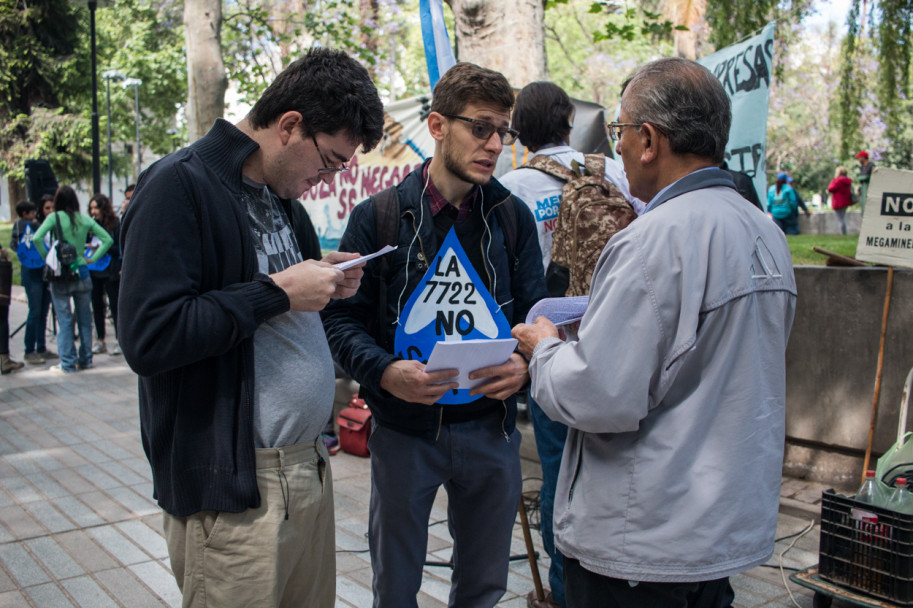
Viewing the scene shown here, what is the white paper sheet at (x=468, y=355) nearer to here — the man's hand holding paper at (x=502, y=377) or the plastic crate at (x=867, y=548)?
the man's hand holding paper at (x=502, y=377)

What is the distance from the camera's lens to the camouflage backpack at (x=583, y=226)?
10.3 ft

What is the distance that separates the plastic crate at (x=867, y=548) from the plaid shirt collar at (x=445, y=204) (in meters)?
2.09

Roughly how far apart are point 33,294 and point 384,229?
880 centimetres

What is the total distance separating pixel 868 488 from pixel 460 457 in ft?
6.61

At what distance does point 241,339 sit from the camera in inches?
72.9

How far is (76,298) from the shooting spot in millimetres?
9641

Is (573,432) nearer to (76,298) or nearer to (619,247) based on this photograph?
(619,247)

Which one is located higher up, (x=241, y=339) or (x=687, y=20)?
(x=687, y=20)

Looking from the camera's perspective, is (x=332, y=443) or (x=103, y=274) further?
(x=103, y=274)

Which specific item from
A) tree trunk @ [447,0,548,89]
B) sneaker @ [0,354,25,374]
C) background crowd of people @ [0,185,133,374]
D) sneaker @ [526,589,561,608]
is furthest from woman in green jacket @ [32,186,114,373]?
sneaker @ [526,589,561,608]

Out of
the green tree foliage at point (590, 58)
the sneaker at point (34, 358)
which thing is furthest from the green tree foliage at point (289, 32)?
the green tree foliage at point (590, 58)

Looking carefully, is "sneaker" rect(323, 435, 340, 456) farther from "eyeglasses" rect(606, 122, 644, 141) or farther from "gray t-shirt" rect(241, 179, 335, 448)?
"eyeglasses" rect(606, 122, 644, 141)

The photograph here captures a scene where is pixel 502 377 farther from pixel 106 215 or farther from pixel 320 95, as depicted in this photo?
pixel 106 215

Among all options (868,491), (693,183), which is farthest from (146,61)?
(693,183)
